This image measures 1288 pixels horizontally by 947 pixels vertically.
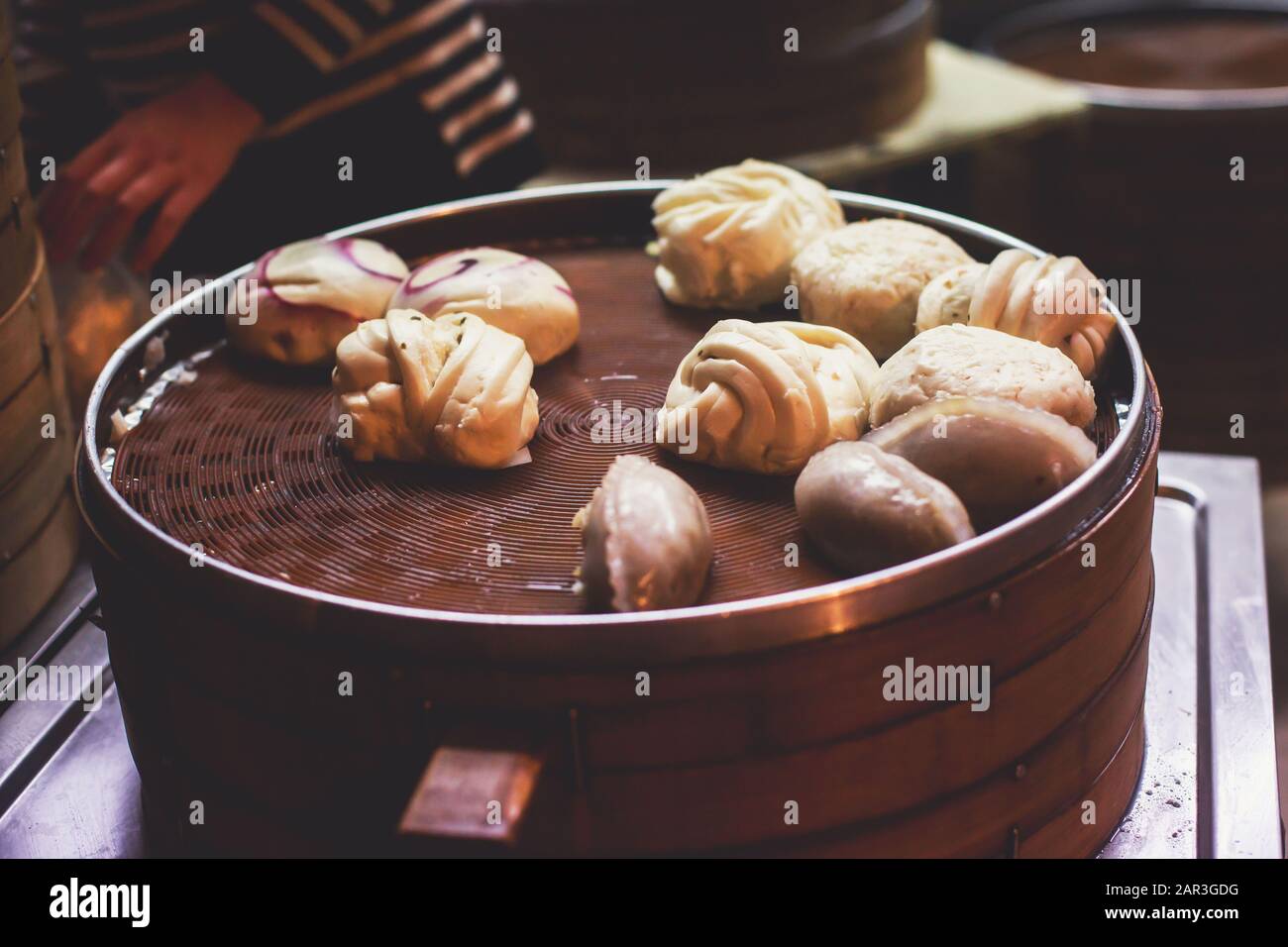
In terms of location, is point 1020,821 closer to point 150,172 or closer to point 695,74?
point 150,172

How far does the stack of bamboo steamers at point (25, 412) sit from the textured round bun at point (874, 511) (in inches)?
47.4

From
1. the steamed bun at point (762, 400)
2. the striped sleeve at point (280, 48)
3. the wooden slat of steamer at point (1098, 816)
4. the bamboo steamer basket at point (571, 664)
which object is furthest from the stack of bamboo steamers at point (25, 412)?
the wooden slat of steamer at point (1098, 816)

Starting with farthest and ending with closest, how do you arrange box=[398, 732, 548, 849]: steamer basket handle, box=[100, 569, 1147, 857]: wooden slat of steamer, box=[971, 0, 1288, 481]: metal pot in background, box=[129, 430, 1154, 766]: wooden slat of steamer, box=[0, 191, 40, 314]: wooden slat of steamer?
box=[971, 0, 1288, 481]: metal pot in background
box=[0, 191, 40, 314]: wooden slat of steamer
box=[100, 569, 1147, 857]: wooden slat of steamer
box=[129, 430, 1154, 766]: wooden slat of steamer
box=[398, 732, 548, 849]: steamer basket handle

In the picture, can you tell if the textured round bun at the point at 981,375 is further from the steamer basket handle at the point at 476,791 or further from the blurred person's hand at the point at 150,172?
the blurred person's hand at the point at 150,172

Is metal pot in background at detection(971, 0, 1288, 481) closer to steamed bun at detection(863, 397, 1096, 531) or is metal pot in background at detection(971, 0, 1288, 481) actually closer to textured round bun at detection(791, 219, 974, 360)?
textured round bun at detection(791, 219, 974, 360)

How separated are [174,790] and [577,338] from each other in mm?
910

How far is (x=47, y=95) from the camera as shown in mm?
2738

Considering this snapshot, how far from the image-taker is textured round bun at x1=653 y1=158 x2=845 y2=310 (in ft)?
6.65

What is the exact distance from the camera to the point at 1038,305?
172 centimetres

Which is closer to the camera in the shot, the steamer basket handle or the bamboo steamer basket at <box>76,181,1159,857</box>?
the steamer basket handle

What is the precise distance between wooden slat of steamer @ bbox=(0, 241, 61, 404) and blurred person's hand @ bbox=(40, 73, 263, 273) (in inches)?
9.9

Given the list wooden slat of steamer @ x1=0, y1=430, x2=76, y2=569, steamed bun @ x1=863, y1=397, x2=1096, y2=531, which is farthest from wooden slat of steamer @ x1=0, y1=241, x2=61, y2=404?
steamed bun @ x1=863, y1=397, x2=1096, y2=531

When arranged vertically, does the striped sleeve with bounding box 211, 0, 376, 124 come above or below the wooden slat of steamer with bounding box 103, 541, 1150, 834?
above

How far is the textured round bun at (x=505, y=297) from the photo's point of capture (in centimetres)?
190
